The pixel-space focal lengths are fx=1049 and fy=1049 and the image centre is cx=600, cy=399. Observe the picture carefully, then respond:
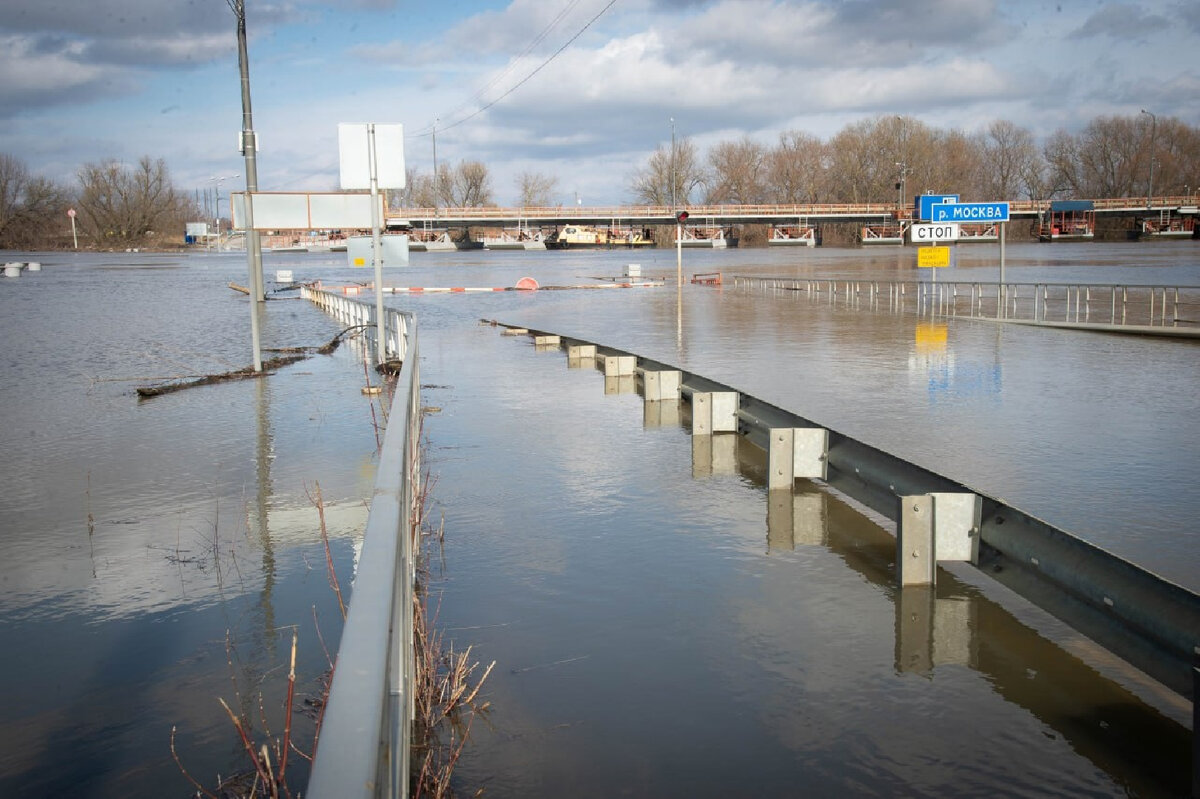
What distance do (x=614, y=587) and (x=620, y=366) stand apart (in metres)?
9.10

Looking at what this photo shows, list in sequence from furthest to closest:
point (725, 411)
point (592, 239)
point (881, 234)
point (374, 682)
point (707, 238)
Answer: point (707, 238) → point (881, 234) → point (592, 239) → point (725, 411) → point (374, 682)

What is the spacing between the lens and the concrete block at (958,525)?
6.45 m

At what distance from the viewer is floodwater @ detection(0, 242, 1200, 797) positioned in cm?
464

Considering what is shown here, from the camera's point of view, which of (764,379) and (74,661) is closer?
(74,661)

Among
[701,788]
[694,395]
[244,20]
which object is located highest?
[244,20]

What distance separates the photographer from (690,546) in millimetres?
7551

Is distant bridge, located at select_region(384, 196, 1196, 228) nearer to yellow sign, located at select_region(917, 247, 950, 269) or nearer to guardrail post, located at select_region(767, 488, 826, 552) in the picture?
yellow sign, located at select_region(917, 247, 950, 269)

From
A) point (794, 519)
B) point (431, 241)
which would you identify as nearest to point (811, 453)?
point (794, 519)

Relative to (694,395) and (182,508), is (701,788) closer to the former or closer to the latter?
(182,508)

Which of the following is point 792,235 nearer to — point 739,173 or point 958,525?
point 739,173

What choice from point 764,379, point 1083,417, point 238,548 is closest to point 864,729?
point 238,548

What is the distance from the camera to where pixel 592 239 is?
137m

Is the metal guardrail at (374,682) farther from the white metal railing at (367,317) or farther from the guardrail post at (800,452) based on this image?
the white metal railing at (367,317)

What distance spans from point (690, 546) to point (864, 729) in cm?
280
